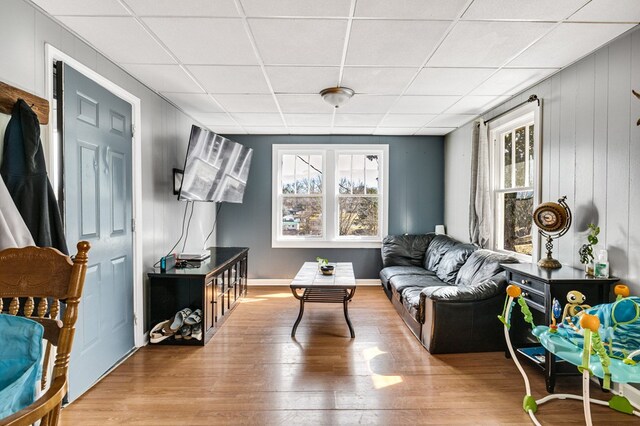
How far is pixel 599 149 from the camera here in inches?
98.4

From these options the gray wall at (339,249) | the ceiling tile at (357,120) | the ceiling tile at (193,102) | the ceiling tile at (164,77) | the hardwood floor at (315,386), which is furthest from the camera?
the gray wall at (339,249)

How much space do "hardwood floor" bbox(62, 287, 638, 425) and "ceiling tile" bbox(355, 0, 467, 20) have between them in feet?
8.20

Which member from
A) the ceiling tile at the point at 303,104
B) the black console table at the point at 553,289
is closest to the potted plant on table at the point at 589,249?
the black console table at the point at 553,289

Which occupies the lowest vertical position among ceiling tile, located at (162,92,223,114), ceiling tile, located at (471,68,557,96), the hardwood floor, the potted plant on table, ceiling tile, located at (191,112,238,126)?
the hardwood floor

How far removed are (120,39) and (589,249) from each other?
12.2 feet

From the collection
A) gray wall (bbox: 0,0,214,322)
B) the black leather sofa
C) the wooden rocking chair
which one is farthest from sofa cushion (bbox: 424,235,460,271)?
the wooden rocking chair

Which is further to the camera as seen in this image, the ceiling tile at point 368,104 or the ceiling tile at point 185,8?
the ceiling tile at point 368,104

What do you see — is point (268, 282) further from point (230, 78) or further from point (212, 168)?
point (230, 78)

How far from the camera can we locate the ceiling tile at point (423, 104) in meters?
3.60

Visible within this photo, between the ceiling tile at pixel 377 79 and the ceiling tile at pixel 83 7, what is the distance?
5.46 ft

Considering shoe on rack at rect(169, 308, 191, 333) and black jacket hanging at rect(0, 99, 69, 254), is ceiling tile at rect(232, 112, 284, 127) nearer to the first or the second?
shoe on rack at rect(169, 308, 191, 333)

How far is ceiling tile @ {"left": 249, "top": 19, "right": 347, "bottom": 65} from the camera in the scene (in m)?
2.16

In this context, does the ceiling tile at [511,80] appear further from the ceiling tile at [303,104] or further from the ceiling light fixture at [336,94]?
the ceiling tile at [303,104]

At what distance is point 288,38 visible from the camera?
7.66ft
